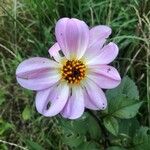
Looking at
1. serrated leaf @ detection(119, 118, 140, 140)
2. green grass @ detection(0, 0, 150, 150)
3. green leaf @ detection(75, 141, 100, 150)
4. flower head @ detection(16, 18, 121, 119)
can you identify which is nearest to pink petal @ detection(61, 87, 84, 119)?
flower head @ detection(16, 18, 121, 119)

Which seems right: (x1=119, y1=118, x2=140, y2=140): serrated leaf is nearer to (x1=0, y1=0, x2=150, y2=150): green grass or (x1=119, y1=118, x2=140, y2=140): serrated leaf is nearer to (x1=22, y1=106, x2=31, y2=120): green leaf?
(x1=0, y1=0, x2=150, y2=150): green grass

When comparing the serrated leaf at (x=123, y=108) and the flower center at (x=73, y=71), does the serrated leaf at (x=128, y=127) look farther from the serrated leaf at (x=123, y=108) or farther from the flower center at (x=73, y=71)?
the flower center at (x=73, y=71)

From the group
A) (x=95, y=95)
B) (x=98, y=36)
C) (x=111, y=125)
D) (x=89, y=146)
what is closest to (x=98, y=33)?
(x=98, y=36)

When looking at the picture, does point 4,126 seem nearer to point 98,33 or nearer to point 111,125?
point 111,125

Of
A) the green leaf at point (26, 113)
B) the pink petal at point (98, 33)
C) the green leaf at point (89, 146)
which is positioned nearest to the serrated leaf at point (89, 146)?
the green leaf at point (89, 146)

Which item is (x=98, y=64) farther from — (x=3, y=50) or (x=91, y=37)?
(x=3, y=50)

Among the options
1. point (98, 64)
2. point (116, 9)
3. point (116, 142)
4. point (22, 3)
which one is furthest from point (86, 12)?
point (98, 64)
